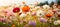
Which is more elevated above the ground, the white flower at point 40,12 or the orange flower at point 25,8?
the orange flower at point 25,8

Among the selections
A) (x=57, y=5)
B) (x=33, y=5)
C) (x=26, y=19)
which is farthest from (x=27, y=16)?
(x=57, y=5)

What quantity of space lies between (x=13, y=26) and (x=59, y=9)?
552 millimetres

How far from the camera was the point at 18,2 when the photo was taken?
1.51 metres

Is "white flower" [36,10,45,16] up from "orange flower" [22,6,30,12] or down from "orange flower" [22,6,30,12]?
down

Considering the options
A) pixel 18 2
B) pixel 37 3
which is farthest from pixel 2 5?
pixel 37 3

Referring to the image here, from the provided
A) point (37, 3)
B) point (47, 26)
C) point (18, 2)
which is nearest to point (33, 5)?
point (37, 3)

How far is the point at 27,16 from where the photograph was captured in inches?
58.6

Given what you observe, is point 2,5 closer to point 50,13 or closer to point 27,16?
point 27,16

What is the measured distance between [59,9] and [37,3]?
259mm

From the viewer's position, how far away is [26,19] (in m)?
1.48

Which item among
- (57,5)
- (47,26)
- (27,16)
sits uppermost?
(57,5)

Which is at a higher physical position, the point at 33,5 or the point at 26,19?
the point at 33,5

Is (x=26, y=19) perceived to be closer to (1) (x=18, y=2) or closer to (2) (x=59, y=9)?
(1) (x=18, y=2)

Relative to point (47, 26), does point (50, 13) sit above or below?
above
